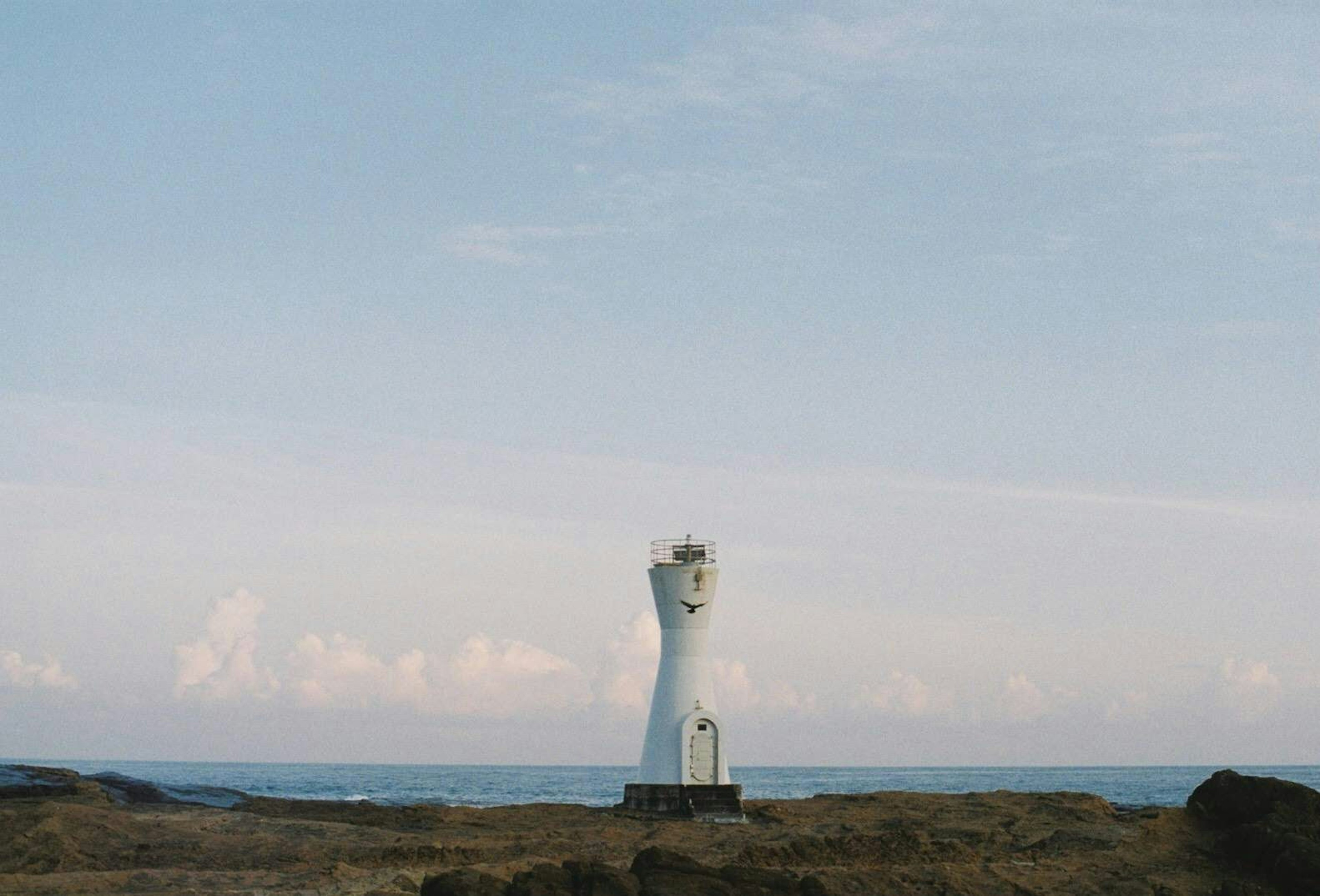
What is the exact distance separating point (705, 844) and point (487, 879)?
867 centimetres

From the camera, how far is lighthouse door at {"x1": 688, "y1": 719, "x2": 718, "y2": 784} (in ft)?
96.0

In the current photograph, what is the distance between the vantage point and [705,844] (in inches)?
928

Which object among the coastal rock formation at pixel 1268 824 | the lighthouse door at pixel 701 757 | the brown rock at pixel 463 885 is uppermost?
the lighthouse door at pixel 701 757

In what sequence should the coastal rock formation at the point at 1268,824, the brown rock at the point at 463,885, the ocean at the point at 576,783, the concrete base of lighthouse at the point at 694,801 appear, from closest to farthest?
the brown rock at the point at 463,885, the coastal rock formation at the point at 1268,824, the concrete base of lighthouse at the point at 694,801, the ocean at the point at 576,783

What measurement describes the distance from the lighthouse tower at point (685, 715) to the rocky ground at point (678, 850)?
0.94 metres

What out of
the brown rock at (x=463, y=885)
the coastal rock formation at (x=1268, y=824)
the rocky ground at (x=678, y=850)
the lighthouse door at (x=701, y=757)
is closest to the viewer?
the brown rock at (x=463, y=885)

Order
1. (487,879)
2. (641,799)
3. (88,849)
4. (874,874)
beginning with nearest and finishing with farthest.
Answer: (487,879) < (874,874) < (88,849) < (641,799)

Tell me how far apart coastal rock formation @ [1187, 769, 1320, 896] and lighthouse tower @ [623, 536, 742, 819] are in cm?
930

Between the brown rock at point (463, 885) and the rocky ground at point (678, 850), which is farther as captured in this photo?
the rocky ground at point (678, 850)

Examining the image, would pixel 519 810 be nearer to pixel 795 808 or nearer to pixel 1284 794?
pixel 795 808

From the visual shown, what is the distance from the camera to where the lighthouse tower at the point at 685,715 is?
29141mm

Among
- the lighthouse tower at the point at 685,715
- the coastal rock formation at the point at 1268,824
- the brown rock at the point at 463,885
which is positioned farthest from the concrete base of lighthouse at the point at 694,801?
the brown rock at the point at 463,885

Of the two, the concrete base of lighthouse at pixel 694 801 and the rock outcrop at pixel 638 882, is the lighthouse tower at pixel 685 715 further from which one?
the rock outcrop at pixel 638 882

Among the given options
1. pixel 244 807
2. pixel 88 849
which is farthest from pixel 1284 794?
pixel 244 807
